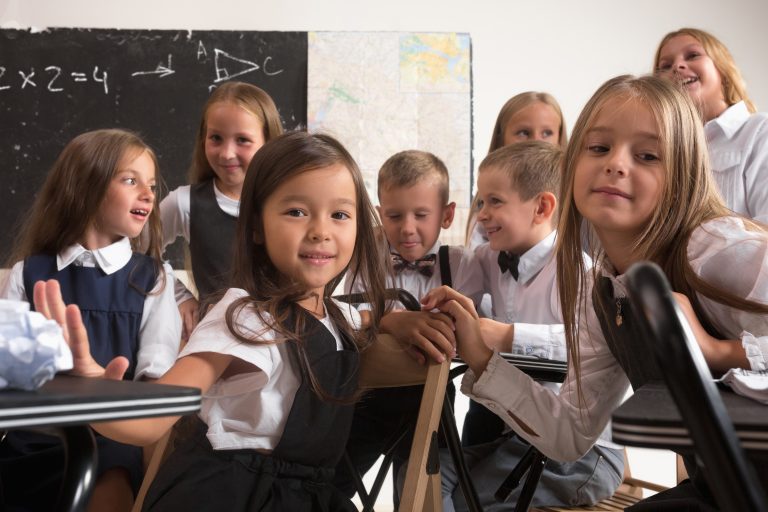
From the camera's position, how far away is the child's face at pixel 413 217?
2.63 m

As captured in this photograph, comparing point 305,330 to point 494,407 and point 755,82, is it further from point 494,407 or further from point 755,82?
point 755,82

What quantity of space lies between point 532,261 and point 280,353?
43.8 inches

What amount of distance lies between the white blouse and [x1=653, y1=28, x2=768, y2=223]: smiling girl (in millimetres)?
1608

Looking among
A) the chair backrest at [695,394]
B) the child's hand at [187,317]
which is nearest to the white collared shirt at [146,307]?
the child's hand at [187,317]

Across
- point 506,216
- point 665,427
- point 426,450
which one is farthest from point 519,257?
point 665,427

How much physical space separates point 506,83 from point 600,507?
10.9 feet

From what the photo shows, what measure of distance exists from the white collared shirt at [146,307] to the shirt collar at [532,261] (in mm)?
919

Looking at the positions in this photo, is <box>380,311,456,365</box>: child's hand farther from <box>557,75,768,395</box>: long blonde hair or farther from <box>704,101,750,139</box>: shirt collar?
<box>704,101,750,139</box>: shirt collar

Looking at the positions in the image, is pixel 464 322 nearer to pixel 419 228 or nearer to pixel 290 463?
pixel 290 463

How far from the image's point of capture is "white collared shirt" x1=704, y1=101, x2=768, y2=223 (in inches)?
104

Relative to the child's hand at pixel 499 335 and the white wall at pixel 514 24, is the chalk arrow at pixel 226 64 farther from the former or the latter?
the child's hand at pixel 499 335

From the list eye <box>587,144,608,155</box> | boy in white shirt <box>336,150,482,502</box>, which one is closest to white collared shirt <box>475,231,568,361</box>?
boy in white shirt <box>336,150,482,502</box>

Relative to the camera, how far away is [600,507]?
1830 millimetres

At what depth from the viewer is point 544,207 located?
2.51m
